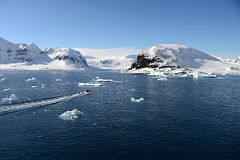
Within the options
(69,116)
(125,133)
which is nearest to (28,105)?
(69,116)

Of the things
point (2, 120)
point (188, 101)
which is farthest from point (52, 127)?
point (188, 101)

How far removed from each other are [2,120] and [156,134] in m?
35.3

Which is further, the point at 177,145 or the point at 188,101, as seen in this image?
the point at 188,101

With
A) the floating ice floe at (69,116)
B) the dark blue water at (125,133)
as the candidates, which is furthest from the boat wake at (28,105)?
the floating ice floe at (69,116)

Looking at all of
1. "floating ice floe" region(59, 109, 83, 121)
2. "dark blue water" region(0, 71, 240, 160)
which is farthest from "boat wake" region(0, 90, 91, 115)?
"floating ice floe" region(59, 109, 83, 121)

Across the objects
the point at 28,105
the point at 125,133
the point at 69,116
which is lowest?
the point at 125,133

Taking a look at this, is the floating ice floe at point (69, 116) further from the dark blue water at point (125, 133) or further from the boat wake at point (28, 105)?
the boat wake at point (28, 105)

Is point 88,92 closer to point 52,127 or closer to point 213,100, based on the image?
point 213,100

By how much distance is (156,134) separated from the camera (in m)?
60.0

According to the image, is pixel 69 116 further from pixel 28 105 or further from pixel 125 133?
pixel 28 105

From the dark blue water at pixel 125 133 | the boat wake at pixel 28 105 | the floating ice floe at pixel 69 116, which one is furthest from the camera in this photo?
the boat wake at pixel 28 105

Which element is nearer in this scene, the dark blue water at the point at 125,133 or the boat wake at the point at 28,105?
the dark blue water at the point at 125,133

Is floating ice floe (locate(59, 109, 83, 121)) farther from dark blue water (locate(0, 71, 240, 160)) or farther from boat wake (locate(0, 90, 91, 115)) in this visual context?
boat wake (locate(0, 90, 91, 115))

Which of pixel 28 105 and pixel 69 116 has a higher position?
pixel 69 116
